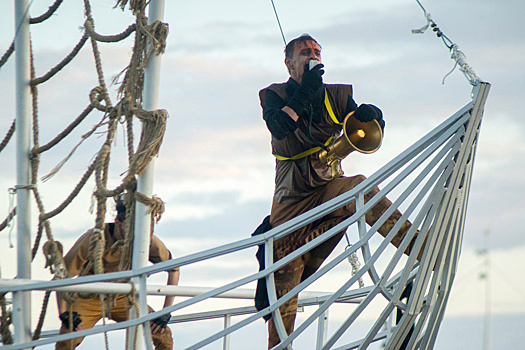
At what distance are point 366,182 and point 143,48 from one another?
4.62 ft

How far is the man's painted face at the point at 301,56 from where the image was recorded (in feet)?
15.4

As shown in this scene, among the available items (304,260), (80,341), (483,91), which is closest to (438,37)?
(483,91)

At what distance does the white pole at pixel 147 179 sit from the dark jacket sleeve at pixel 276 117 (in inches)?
22.5

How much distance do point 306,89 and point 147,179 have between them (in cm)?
92

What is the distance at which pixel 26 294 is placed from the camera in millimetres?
4254

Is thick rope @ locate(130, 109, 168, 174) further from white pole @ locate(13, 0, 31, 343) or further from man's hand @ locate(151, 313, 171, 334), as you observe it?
man's hand @ locate(151, 313, 171, 334)

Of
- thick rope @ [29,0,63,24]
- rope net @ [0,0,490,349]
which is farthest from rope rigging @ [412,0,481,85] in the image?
thick rope @ [29,0,63,24]

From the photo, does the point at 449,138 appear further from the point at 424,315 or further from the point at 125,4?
the point at 125,4

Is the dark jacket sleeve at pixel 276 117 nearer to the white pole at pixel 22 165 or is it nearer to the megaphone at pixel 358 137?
the megaphone at pixel 358 137

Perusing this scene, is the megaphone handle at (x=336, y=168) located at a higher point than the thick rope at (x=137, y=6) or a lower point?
lower

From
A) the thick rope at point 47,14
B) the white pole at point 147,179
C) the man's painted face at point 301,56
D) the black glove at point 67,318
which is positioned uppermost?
the thick rope at point 47,14

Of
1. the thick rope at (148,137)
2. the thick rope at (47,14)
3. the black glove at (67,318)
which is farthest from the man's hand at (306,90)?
the black glove at (67,318)

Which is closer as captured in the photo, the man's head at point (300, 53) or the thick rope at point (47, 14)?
the man's head at point (300, 53)

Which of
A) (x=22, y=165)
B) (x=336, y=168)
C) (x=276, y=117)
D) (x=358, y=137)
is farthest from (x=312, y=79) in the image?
(x=22, y=165)
